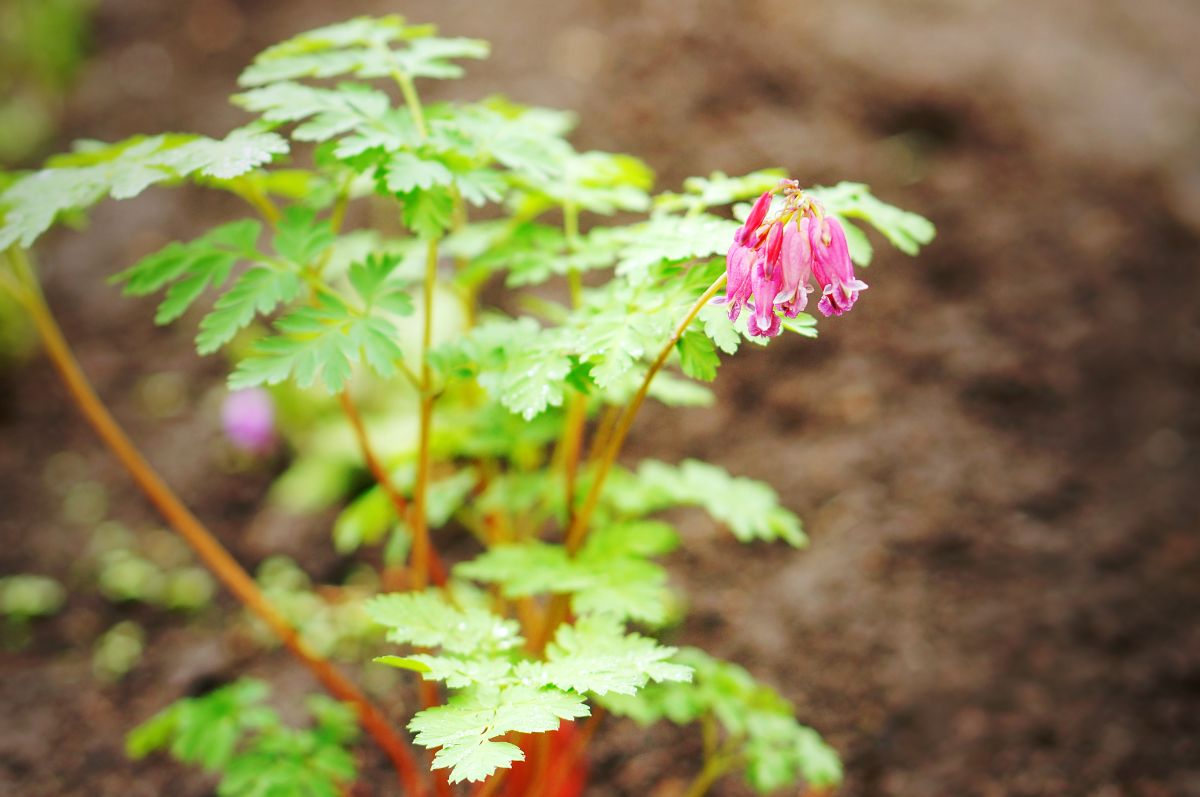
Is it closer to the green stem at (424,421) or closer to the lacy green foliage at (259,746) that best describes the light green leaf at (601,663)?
the green stem at (424,421)

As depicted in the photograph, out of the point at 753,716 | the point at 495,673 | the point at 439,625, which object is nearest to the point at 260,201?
the point at 439,625

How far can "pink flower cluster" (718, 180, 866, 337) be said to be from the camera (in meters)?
0.98

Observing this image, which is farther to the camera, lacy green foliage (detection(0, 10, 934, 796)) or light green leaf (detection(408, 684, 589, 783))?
lacy green foliage (detection(0, 10, 934, 796))

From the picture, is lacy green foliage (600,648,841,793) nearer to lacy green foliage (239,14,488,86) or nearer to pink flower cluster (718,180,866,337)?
pink flower cluster (718,180,866,337)

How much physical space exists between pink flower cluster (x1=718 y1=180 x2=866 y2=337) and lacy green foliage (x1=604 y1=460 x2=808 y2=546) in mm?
579

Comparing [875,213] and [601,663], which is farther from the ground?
[875,213]

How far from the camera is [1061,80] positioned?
4055 millimetres

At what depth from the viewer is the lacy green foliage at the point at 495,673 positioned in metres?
0.92

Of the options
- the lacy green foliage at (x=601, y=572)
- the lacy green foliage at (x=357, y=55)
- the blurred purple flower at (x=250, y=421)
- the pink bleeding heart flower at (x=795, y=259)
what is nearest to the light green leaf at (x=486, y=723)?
the lacy green foliage at (x=601, y=572)

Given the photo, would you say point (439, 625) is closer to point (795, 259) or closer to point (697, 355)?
point (697, 355)

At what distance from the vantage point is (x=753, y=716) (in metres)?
1.60

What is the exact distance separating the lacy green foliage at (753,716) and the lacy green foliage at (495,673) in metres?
0.39

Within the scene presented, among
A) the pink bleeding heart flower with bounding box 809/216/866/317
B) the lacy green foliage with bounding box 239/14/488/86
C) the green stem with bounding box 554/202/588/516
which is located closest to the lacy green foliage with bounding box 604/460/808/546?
the green stem with bounding box 554/202/588/516

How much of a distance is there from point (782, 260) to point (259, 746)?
126 cm
